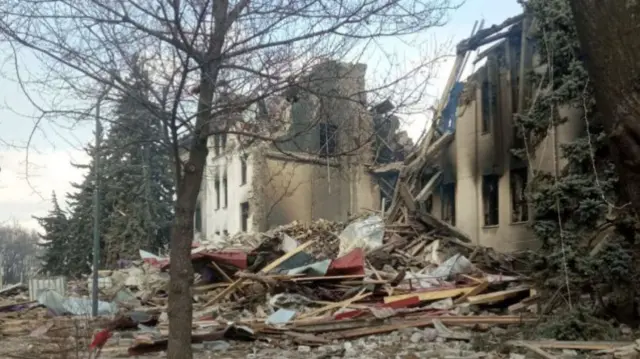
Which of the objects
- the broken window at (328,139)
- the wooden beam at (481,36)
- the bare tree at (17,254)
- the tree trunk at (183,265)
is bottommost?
the bare tree at (17,254)

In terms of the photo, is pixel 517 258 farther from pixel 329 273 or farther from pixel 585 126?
pixel 585 126

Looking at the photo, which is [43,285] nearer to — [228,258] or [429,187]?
[228,258]

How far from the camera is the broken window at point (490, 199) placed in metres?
22.0

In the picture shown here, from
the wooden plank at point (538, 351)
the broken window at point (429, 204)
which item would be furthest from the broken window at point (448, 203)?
the wooden plank at point (538, 351)

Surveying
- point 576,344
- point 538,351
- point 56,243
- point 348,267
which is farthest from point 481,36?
point 56,243

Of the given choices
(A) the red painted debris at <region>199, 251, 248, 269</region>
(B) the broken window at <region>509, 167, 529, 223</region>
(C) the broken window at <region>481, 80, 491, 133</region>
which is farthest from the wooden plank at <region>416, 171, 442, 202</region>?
(A) the red painted debris at <region>199, 251, 248, 269</region>

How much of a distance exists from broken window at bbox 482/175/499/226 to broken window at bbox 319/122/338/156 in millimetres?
15251

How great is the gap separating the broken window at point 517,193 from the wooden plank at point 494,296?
611 centimetres

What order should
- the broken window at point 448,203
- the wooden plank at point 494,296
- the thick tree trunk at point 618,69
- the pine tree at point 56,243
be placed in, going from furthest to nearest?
the pine tree at point 56,243, the broken window at point 448,203, the wooden plank at point 494,296, the thick tree trunk at point 618,69

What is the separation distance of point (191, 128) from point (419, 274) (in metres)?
12.2

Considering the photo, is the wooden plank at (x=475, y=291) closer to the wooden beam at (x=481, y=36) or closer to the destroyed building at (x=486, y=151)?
the destroyed building at (x=486, y=151)

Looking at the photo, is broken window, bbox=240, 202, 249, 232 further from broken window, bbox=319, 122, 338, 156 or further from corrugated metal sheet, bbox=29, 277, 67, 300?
broken window, bbox=319, 122, 338, 156

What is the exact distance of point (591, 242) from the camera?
12695 millimetres

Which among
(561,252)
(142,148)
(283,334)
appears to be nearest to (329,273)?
(283,334)
